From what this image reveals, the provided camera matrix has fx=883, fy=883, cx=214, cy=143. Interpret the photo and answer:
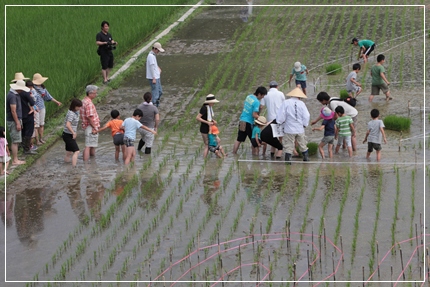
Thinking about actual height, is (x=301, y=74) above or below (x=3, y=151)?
above

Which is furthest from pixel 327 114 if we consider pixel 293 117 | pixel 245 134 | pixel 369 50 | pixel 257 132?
pixel 369 50

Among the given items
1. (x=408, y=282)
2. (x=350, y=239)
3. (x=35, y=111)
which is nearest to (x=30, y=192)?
(x=35, y=111)

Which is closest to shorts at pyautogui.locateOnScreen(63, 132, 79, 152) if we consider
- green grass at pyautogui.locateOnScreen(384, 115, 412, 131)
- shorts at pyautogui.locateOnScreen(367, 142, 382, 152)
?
shorts at pyautogui.locateOnScreen(367, 142, 382, 152)

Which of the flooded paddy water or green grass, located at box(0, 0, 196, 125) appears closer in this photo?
the flooded paddy water

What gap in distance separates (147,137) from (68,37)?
23.4 ft

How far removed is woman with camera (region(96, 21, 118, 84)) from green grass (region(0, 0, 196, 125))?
1.07 feet

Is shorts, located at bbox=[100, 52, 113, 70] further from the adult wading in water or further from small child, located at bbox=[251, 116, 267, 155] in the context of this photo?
small child, located at bbox=[251, 116, 267, 155]

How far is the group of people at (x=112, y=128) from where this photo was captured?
1238 cm

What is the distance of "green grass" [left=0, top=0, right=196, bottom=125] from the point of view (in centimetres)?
1622

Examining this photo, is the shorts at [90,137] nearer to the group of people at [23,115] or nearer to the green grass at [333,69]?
the group of people at [23,115]

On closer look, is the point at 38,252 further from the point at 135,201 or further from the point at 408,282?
the point at 408,282

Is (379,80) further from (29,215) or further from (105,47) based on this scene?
(29,215)

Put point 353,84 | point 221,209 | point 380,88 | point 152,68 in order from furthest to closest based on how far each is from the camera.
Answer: point 380,88 < point 152,68 < point 353,84 < point 221,209

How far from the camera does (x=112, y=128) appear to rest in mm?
12617
